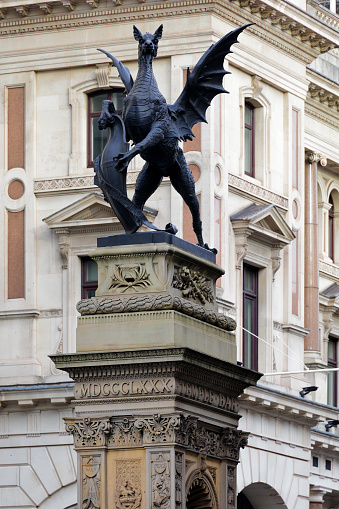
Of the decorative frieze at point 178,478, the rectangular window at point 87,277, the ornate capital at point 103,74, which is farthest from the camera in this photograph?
the ornate capital at point 103,74

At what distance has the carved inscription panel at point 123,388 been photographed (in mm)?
24625

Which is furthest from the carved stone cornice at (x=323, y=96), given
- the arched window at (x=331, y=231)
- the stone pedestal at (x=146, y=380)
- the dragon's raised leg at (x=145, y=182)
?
the stone pedestal at (x=146, y=380)

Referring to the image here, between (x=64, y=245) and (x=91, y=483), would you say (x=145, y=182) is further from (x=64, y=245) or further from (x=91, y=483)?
(x=64, y=245)

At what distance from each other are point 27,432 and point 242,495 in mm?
6107

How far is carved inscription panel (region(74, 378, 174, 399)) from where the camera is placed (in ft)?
80.8

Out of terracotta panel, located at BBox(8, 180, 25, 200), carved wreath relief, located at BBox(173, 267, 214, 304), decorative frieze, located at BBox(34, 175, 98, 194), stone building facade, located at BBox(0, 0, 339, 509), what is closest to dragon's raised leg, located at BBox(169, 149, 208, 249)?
carved wreath relief, located at BBox(173, 267, 214, 304)

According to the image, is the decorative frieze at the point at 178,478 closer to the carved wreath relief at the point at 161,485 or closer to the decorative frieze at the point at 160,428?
the carved wreath relief at the point at 161,485

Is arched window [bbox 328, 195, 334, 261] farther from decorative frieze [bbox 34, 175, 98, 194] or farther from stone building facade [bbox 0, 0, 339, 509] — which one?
decorative frieze [bbox 34, 175, 98, 194]

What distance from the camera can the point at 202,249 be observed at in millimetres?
26281

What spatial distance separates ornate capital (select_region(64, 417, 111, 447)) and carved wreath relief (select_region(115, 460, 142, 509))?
1.41 feet

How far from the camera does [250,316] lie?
154ft

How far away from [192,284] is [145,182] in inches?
66.7

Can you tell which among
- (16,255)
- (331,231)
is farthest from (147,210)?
(331,231)

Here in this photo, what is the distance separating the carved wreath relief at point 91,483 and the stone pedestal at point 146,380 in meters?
0.01
